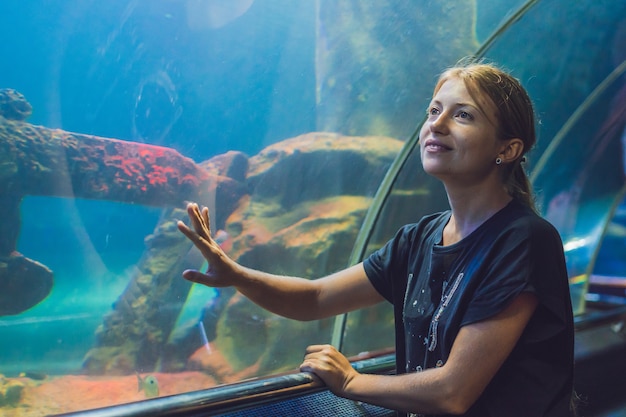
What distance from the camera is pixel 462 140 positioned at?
4.04ft

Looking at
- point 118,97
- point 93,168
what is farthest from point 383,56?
point 93,168

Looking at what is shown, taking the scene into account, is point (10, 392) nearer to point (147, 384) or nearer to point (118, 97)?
point (147, 384)

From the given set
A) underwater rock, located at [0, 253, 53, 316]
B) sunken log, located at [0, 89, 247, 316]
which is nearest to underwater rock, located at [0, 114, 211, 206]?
sunken log, located at [0, 89, 247, 316]

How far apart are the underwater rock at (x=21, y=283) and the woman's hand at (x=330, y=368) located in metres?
2.47

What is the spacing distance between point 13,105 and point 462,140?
8.56 ft

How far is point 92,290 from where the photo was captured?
11.6ft

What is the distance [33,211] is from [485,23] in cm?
347

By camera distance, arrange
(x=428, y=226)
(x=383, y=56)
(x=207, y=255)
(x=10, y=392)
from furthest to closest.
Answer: (x=383, y=56) → (x=10, y=392) → (x=428, y=226) → (x=207, y=255)

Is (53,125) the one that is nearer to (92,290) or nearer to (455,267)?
(92,290)

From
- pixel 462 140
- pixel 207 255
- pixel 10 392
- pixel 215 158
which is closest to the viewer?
pixel 462 140

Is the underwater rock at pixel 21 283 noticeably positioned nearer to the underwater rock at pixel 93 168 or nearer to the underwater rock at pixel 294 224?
the underwater rock at pixel 93 168

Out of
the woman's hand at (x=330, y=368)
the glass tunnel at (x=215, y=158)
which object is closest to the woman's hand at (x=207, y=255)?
the woman's hand at (x=330, y=368)

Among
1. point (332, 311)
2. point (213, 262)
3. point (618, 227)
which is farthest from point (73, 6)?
point (618, 227)

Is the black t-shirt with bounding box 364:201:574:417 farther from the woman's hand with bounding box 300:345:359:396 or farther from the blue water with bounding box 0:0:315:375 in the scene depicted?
the blue water with bounding box 0:0:315:375
